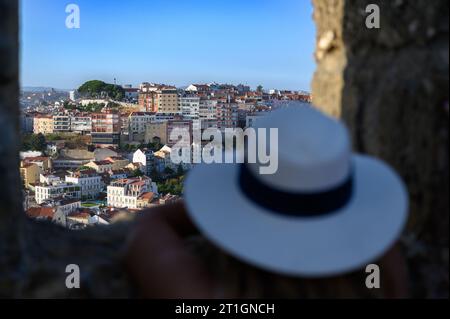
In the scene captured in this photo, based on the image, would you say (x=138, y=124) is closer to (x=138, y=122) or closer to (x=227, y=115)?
(x=138, y=122)

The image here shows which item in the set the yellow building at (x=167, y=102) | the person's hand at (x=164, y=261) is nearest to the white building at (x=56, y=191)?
the yellow building at (x=167, y=102)

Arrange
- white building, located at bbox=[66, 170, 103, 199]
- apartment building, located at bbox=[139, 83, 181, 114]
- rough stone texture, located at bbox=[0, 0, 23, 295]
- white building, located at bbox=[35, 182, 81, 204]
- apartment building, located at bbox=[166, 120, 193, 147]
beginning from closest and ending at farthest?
1. rough stone texture, located at bbox=[0, 0, 23, 295]
2. white building, located at bbox=[35, 182, 81, 204]
3. white building, located at bbox=[66, 170, 103, 199]
4. apartment building, located at bbox=[166, 120, 193, 147]
5. apartment building, located at bbox=[139, 83, 181, 114]

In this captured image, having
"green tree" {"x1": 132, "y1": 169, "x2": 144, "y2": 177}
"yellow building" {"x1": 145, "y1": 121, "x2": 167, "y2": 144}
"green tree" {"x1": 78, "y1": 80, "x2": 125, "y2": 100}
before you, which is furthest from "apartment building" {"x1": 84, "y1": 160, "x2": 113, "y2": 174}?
"green tree" {"x1": 78, "y1": 80, "x2": 125, "y2": 100}

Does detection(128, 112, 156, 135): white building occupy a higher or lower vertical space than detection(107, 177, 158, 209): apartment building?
higher

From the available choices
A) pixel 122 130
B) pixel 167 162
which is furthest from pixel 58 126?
pixel 167 162

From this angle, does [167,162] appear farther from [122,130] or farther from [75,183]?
[122,130]

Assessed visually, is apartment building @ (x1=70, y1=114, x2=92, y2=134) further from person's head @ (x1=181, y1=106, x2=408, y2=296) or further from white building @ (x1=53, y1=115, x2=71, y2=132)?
person's head @ (x1=181, y1=106, x2=408, y2=296)

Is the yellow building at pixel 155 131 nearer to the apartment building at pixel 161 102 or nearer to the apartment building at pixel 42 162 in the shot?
the apartment building at pixel 161 102
